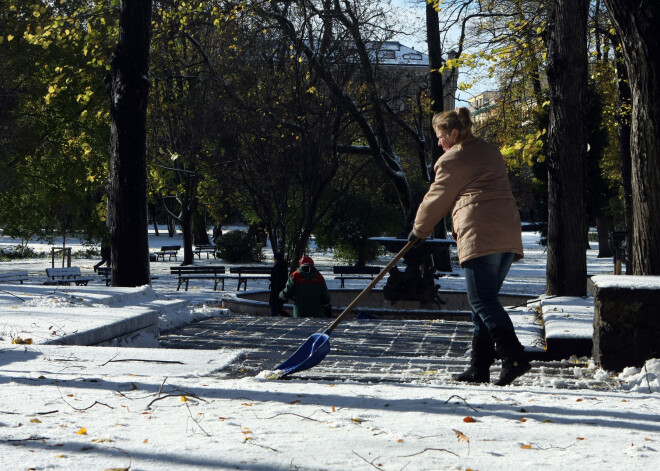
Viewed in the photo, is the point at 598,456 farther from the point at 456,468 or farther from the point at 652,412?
the point at 652,412

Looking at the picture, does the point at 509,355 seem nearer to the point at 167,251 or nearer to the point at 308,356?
the point at 308,356

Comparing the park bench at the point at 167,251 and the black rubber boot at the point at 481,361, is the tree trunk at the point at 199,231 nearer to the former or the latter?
the park bench at the point at 167,251

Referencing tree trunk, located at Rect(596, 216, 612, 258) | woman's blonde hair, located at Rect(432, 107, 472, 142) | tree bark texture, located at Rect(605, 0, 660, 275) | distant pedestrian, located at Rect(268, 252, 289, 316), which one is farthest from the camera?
tree trunk, located at Rect(596, 216, 612, 258)

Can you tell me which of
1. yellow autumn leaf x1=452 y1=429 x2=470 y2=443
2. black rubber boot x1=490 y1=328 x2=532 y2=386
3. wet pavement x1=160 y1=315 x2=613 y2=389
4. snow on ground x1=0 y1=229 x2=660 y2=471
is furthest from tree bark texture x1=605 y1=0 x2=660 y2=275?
yellow autumn leaf x1=452 y1=429 x2=470 y2=443

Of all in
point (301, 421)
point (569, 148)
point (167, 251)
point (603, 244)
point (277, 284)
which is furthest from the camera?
point (167, 251)

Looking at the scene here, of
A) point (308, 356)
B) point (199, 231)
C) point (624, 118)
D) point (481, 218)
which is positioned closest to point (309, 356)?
point (308, 356)

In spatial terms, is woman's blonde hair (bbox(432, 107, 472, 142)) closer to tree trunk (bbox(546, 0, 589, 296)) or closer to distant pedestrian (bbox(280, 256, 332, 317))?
tree trunk (bbox(546, 0, 589, 296))

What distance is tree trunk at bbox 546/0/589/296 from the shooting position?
1026cm

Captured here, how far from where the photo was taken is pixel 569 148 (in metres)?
10.4

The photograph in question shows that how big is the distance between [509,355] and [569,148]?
592 cm

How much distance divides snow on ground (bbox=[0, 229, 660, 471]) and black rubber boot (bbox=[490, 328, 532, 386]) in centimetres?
21

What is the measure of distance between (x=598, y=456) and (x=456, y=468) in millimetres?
627

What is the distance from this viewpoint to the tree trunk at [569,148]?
10258 millimetres

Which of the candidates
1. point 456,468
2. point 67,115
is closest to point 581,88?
point 456,468
